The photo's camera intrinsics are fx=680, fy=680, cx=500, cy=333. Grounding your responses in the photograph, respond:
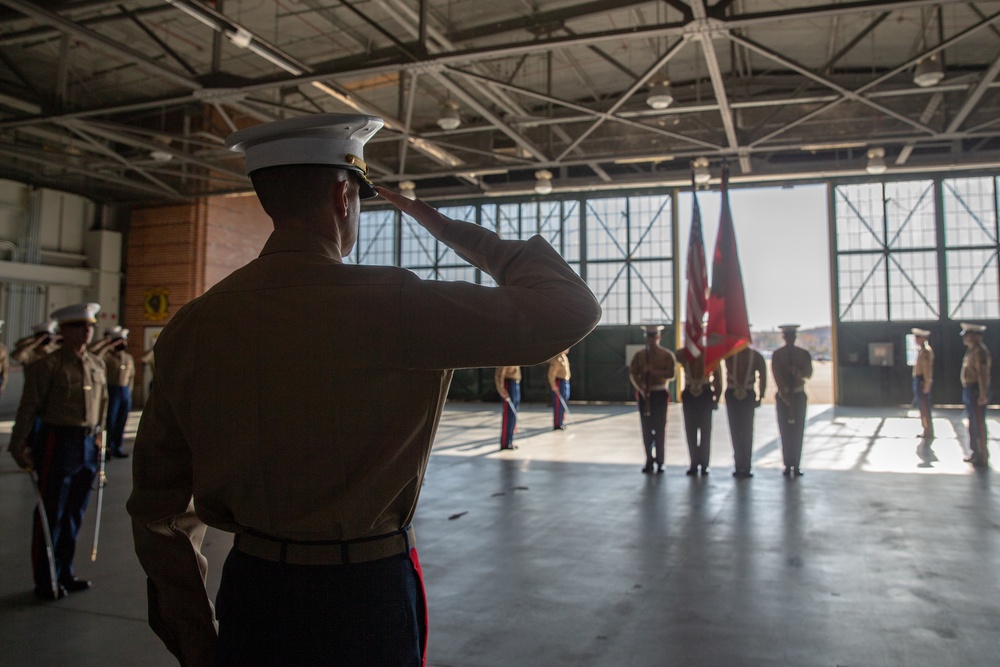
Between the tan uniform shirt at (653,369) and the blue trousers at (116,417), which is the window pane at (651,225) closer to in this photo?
the tan uniform shirt at (653,369)

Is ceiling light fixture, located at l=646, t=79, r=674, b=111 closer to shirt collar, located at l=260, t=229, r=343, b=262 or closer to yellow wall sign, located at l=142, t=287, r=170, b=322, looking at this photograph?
shirt collar, located at l=260, t=229, r=343, b=262

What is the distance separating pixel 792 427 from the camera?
8773 mm

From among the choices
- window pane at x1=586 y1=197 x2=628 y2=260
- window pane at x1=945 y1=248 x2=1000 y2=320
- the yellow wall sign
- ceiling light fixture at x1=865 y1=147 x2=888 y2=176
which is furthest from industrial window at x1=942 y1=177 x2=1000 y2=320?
the yellow wall sign

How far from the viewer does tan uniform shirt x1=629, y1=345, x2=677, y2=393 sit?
31.8 feet

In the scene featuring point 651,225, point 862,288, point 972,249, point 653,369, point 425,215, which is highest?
point 651,225

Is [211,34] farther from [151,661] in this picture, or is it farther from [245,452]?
[245,452]

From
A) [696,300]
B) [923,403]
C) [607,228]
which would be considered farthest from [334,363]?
[607,228]

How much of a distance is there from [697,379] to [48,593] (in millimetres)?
7403

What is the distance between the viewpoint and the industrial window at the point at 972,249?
1909 cm

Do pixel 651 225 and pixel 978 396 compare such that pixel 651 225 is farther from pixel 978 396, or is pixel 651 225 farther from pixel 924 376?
pixel 978 396

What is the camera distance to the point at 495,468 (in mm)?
9617

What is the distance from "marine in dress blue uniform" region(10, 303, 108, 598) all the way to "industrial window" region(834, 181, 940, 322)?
66.8 ft

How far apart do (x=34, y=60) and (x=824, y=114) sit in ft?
52.8

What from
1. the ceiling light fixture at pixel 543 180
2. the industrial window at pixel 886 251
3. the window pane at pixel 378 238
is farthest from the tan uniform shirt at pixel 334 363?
the window pane at pixel 378 238
